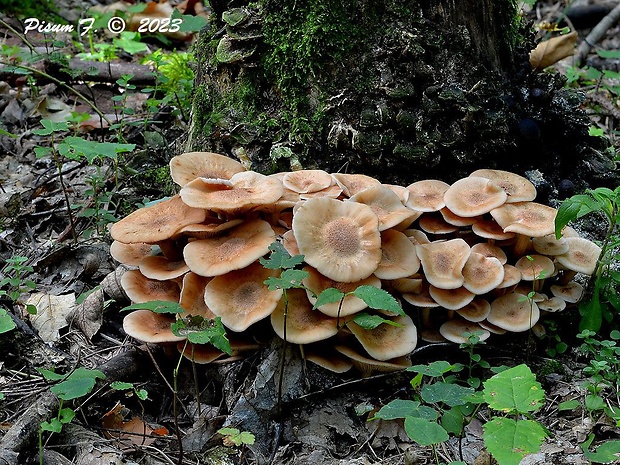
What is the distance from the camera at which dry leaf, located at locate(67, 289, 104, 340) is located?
4.03 meters

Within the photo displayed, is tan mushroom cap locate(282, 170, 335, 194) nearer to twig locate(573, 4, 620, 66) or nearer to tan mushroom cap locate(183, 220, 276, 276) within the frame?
tan mushroom cap locate(183, 220, 276, 276)

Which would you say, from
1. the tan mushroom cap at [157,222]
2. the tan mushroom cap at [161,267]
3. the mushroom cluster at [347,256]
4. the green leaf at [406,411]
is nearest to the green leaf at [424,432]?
the green leaf at [406,411]

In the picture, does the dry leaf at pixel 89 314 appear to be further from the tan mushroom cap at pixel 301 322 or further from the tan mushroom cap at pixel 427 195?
the tan mushroom cap at pixel 427 195

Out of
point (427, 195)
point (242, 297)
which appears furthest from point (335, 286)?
point (427, 195)

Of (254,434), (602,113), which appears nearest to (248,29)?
(254,434)

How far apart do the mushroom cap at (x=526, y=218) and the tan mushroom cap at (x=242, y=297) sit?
1475 millimetres

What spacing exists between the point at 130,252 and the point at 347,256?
4.95 feet

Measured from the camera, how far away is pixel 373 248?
337 cm

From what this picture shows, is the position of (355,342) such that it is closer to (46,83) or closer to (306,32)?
(306,32)

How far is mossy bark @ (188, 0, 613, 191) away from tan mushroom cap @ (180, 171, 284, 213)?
0.81 metres

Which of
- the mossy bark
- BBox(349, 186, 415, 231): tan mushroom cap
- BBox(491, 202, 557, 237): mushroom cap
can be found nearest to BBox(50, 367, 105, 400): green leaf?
BBox(349, 186, 415, 231): tan mushroom cap

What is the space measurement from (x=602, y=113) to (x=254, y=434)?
20.1 ft

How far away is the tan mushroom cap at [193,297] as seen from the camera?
3521 millimetres

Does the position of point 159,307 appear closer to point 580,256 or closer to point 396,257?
point 396,257
